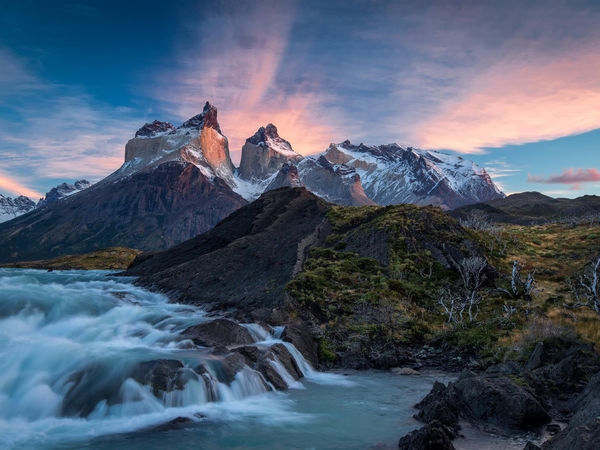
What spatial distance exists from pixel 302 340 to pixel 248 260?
20523 millimetres

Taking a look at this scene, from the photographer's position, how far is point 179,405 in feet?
48.7

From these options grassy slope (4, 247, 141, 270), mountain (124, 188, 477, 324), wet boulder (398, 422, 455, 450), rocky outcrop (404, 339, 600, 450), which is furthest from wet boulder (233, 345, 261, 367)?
grassy slope (4, 247, 141, 270)

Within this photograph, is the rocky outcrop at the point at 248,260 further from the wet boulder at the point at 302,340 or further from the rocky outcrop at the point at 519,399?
the rocky outcrop at the point at 519,399

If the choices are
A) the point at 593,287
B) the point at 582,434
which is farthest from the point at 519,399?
the point at 593,287

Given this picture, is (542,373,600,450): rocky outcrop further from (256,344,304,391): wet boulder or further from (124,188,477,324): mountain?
(124,188,477,324): mountain

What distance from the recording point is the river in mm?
12445

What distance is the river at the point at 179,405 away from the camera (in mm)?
12445

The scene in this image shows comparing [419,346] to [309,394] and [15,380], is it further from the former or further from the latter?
[15,380]

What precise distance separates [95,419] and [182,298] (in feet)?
77.1

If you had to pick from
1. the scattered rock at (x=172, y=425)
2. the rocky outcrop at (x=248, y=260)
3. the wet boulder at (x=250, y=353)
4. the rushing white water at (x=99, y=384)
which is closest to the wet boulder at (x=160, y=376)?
the rushing white water at (x=99, y=384)

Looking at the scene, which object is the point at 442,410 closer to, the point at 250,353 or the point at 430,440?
the point at 430,440

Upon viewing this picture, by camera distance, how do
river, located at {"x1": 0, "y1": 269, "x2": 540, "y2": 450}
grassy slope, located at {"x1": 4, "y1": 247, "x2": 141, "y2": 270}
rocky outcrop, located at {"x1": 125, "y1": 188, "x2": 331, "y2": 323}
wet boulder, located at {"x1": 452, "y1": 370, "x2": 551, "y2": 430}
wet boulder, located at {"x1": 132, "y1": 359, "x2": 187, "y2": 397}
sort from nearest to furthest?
wet boulder, located at {"x1": 452, "y1": 370, "x2": 551, "y2": 430} → river, located at {"x1": 0, "y1": 269, "x2": 540, "y2": 450} → wet boulder, located at {"x1": 132, "y1": 359, "x2": 187, "y2": 397} → rocky outcrop, located at {"x1": 125, "y1": 188, "x2": 331, "y2": 323} → grassy slope, located at {"x1": 4, "y1": 247, "x2": 141, "y2": 270}

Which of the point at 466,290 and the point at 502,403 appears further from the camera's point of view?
the point at 466,290

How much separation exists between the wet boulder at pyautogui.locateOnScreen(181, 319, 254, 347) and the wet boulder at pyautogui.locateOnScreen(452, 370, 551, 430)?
11206mm
